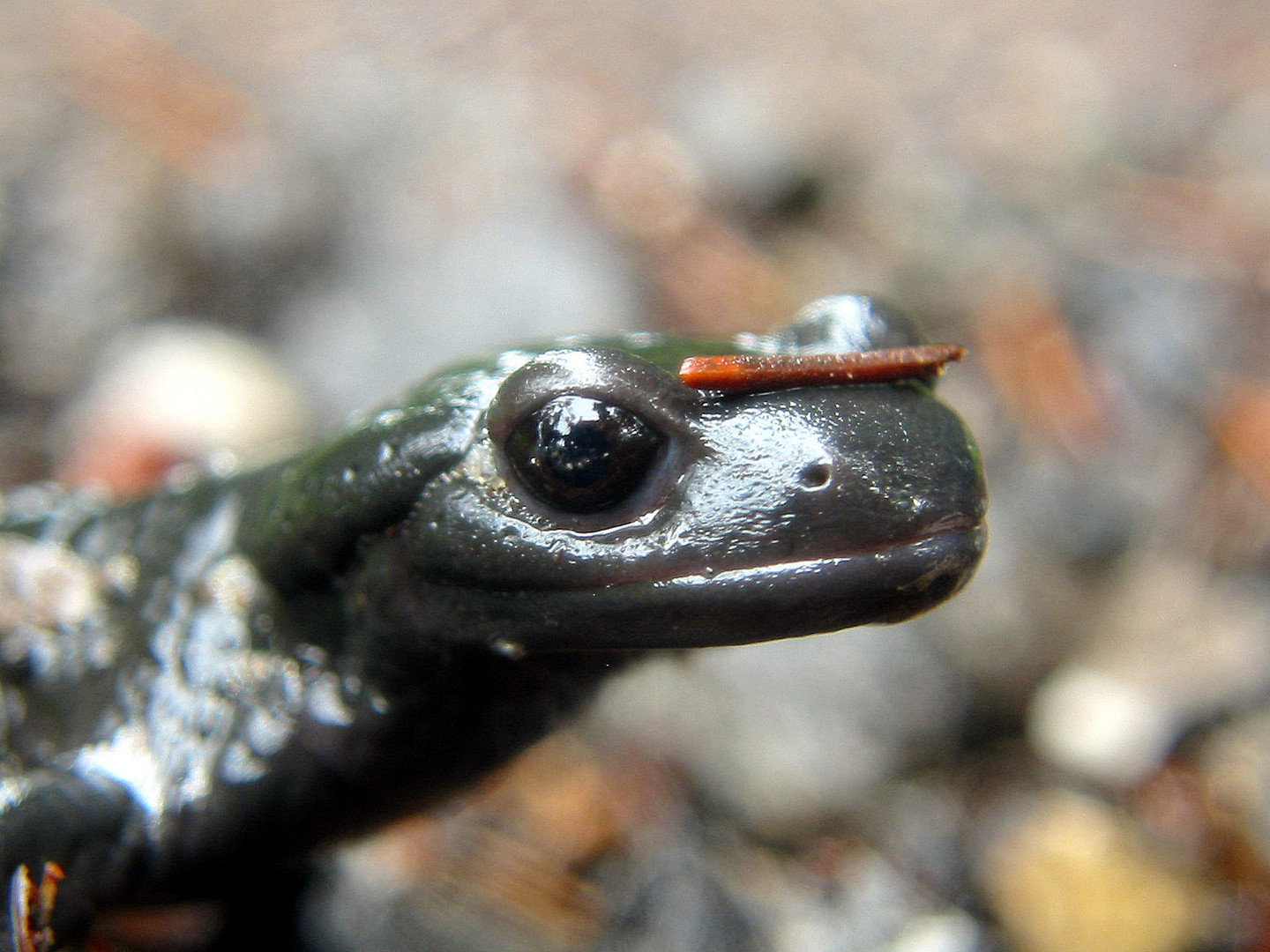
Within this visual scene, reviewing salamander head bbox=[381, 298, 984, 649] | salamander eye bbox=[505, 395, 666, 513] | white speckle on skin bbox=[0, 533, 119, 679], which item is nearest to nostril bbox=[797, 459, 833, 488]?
salamander head bbox=[381, 298, 984, 649]

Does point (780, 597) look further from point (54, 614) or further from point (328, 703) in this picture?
point (54, 614)

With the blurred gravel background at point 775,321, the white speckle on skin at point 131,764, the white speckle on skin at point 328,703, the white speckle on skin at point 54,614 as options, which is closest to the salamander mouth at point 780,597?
the blurred gravel background at point 775,321

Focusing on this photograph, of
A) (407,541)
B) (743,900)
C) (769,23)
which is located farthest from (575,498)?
(769,23)

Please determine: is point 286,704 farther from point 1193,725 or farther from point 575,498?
point 1193,725

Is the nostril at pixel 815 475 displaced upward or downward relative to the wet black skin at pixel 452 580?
upward

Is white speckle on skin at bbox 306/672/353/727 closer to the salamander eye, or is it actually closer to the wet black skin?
the wet black skin

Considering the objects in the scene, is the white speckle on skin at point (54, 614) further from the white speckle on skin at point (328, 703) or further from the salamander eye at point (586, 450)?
the salamander eye at point (586, 450)
